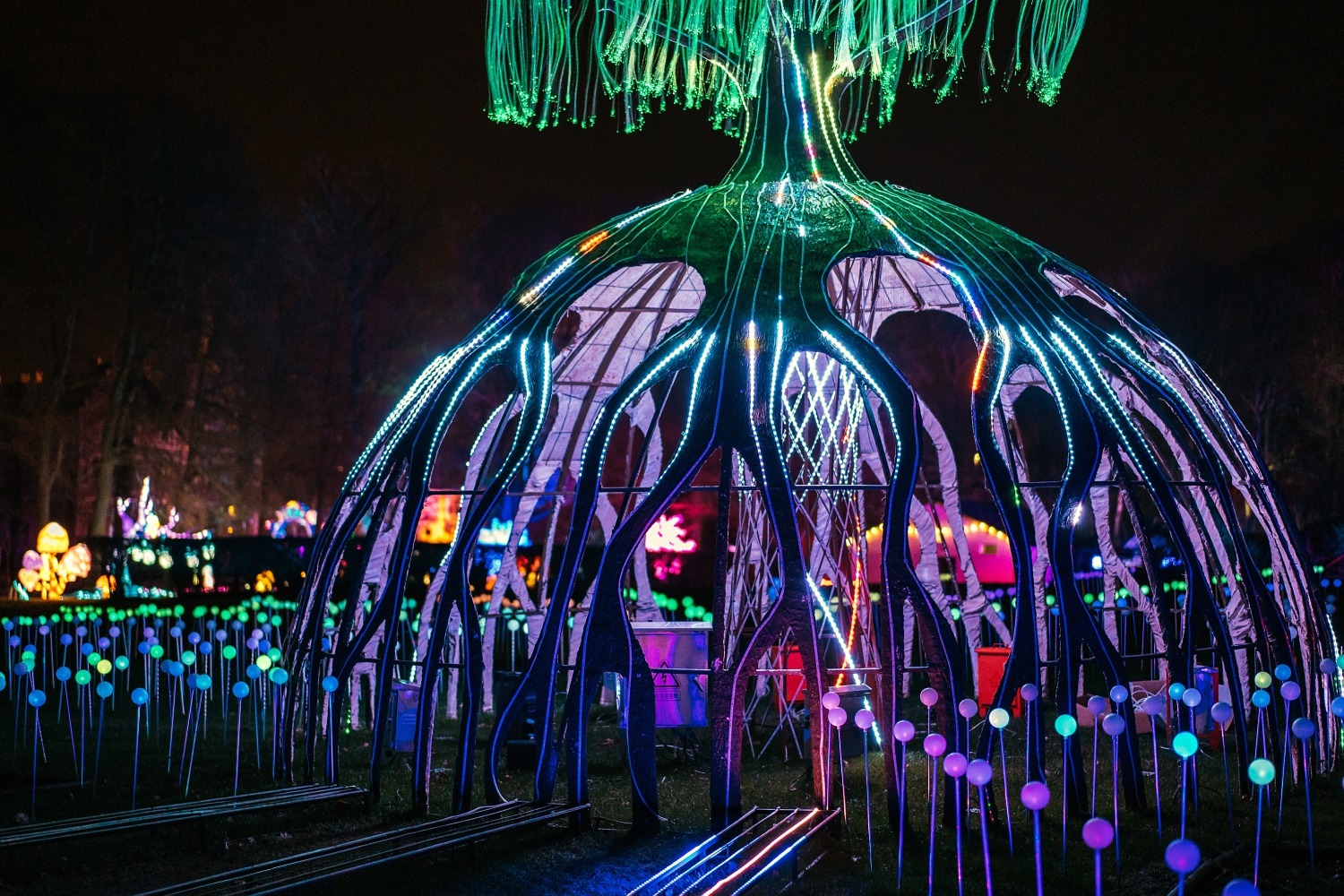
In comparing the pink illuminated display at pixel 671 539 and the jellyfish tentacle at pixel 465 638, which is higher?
the pink illuminated display at pixel 671 539

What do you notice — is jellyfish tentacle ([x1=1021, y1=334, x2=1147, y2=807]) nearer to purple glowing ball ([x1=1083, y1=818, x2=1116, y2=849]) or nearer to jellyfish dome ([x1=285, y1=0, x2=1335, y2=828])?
jellyfish dome ([x1=285, y1=0, x2=1335, y2=828])

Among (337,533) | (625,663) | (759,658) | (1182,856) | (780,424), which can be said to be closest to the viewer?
(1182,856)

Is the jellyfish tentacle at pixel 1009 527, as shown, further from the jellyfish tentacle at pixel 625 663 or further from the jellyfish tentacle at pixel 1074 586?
the jellyfish tentacle at pixel 625 663

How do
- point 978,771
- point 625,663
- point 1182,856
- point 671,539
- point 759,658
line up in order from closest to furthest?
point 1182,856, point 978,771, point 759,658, point 625,663, point 671,539

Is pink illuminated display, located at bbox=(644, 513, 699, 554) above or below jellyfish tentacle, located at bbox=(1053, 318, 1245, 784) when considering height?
above

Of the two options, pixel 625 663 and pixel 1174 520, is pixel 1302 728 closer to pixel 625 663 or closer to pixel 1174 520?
pixel 1174 520

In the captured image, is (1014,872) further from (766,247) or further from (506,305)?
(506,305)

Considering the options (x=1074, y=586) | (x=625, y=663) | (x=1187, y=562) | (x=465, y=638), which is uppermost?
(x=1187, y=562)

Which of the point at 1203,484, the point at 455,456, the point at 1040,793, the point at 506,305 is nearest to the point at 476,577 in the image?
the point at 455,456

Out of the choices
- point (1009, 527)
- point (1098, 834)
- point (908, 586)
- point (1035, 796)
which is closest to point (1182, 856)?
point (1098, 834)

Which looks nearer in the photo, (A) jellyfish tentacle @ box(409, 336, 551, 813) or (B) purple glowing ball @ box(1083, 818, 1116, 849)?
(B) purple glowing ball @ box(1083, 818, 1116, 849)

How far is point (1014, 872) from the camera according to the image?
7.62 m

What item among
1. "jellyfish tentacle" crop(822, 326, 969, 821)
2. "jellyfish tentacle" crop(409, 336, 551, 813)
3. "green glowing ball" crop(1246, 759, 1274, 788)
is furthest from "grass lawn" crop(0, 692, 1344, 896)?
"green glowing ball" crop(1246, 759, 1274, 788)

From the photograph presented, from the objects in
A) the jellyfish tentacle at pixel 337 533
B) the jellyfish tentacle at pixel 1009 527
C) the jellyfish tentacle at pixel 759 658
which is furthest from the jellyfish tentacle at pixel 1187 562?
Answer: the jellyfish tentacle at pixel 337 533
